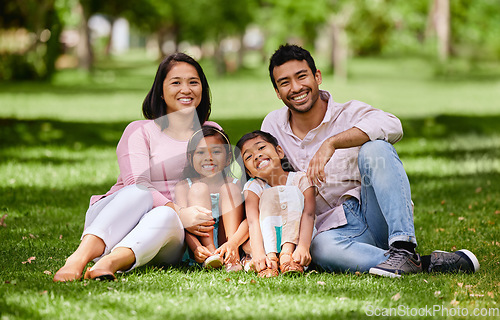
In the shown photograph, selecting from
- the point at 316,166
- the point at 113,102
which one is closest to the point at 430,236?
the point at 316,166

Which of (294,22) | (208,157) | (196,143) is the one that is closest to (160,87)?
(196,143)

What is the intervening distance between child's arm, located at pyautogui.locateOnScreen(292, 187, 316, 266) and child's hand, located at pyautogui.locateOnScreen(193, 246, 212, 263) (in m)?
0.56

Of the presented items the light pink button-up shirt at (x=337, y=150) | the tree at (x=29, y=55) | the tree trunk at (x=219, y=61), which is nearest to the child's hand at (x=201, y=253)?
the light pink button-up shirt at (x=337, y=150)

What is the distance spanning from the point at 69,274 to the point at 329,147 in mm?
1784

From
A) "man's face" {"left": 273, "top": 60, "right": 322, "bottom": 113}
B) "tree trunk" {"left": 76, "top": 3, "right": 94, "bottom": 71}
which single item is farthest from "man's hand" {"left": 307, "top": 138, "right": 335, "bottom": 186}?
"tree trunk" {"left": 76, "top": 3, "right": 94, "bottom": 71}

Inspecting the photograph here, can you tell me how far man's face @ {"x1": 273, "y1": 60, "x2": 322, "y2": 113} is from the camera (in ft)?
14.4

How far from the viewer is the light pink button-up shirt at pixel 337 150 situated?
4250mm

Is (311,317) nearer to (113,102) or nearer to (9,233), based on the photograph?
(9,233)

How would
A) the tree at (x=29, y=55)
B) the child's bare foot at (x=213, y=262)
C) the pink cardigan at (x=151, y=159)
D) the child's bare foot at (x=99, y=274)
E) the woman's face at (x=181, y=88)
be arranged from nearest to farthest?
the child's bare foot at (x=99, y=274), the child's bare foot at (x=213, y=262), the pink cardigan at (x=151, y=159), the woman's face at (x=181, y=88), the tree at (x=29, y=55)

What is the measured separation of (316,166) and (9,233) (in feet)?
8.98

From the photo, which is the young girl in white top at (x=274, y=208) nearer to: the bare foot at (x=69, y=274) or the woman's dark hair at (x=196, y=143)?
the woman's dark hair at (x=196, y=143)

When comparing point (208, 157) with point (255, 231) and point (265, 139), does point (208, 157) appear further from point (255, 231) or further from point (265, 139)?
point (255, 231)

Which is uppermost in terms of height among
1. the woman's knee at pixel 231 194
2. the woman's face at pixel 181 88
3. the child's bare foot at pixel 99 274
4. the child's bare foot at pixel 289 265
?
the woman's face at pixel 181 88

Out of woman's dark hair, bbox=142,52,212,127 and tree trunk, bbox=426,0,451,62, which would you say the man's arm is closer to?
woman's dark hair, bbox=142,52,212,127
